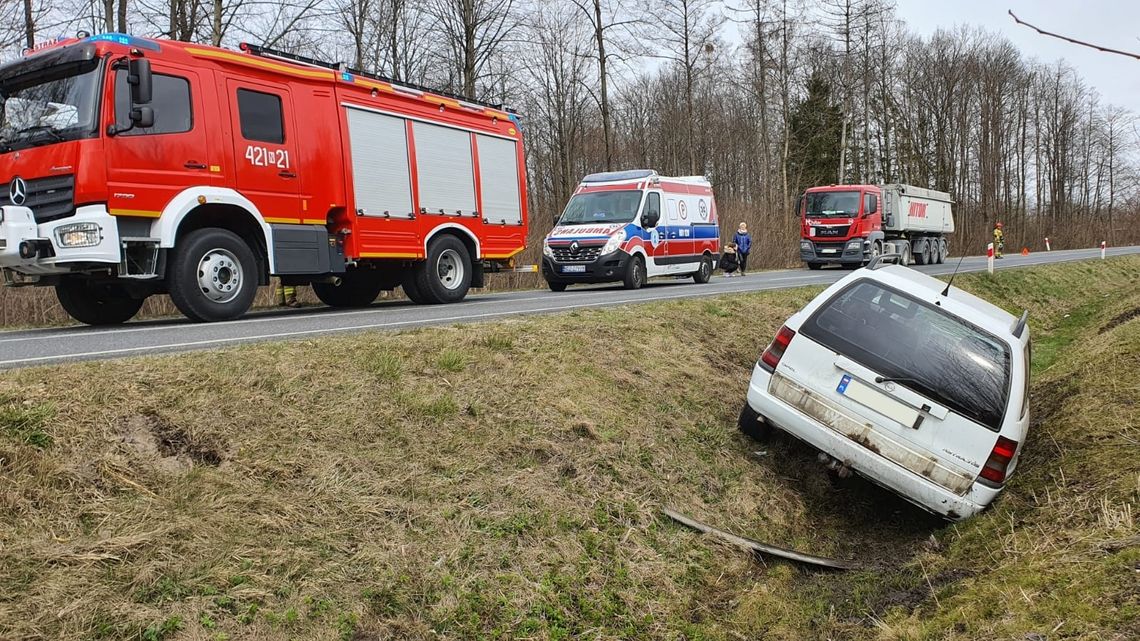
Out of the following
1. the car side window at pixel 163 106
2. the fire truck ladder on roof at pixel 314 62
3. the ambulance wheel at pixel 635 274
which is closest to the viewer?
the car side window at pixel 163 106

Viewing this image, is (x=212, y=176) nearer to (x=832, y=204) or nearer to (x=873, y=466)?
(x=873, y=466)

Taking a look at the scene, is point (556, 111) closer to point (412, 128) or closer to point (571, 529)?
point (412, 128)

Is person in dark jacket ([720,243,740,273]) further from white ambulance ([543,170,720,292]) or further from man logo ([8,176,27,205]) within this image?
man logo ([8,176,27,205])

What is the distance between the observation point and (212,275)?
8.96m

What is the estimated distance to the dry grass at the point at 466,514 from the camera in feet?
12.8

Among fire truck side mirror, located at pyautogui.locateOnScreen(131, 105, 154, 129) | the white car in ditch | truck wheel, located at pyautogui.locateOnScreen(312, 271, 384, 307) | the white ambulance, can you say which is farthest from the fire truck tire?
the white car in ditch

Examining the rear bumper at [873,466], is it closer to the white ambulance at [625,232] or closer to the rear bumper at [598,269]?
the rear bumper at [598,269]

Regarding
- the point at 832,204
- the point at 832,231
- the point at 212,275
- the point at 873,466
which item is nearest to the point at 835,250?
the point at 832,231

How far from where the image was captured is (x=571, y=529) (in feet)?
17.4

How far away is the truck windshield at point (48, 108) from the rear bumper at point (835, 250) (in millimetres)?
22437

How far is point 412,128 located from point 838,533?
8.33 m

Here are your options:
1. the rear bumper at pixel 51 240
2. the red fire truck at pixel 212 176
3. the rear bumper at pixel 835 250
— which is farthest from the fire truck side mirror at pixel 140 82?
the rear bumper at pixel 835 250

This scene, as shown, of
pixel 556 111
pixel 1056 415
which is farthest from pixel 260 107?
pixel 556 111

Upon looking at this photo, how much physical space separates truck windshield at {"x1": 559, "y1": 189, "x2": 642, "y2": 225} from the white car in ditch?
10.9 metres
